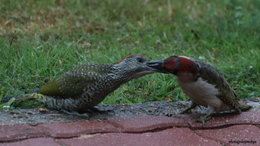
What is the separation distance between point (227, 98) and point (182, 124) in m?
0.45

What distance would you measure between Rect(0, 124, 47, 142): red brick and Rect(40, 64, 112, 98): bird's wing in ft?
1.65

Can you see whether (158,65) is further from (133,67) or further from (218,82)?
(218,82)

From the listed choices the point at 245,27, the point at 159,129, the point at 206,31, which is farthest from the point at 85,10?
the point at 159,129

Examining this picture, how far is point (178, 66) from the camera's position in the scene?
3658 mm

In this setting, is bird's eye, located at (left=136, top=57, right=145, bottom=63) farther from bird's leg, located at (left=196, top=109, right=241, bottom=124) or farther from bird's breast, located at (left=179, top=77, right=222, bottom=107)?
bird's leg, located at (left=196, top=109, right=241, bottom=124)

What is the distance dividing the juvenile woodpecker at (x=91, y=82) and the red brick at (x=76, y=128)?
218mm

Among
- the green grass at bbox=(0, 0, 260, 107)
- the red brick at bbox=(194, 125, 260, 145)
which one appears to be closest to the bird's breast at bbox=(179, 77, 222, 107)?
the red brick at bbox=(194, 125, 260, 145)

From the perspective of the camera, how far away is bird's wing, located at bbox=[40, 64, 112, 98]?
3824 mm

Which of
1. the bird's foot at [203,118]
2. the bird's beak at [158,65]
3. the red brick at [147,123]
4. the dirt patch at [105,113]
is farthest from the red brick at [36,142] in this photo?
the bird's foot at [203,118]

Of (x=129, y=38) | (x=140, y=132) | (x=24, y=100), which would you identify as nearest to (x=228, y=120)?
(x=140, y=132)

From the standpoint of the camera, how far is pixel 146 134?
351 cm

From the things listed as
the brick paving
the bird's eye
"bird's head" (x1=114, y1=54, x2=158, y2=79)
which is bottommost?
the brick paving

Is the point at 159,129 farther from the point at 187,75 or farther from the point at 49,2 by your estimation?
the point at 49,2

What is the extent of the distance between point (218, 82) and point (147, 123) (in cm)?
66
